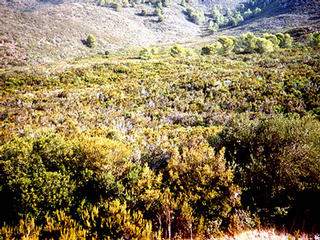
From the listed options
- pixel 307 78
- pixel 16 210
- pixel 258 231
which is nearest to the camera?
pixel 16 210

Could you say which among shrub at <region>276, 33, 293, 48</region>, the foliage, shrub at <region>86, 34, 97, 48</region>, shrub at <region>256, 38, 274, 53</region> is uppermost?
the foliage

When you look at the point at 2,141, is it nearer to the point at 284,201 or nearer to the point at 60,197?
the point at 60,197

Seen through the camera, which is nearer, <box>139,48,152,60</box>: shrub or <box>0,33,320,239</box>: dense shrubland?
<box>0,33,320,239</box>: dense shrubland

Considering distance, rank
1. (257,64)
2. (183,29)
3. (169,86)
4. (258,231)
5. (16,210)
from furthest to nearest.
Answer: (183,29)
(257,64)
(169,86)
(258,231)
(16,210)

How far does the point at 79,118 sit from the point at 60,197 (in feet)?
17.0

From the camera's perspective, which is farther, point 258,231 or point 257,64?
point 257,64

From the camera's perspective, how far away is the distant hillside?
128ft

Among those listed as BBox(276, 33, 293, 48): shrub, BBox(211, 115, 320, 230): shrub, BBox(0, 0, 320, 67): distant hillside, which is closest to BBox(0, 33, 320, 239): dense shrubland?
BBox(211, 115, 320, 230): shrub

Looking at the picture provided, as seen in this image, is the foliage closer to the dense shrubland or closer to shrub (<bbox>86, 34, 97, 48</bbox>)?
shrub (<bbox>86, 34, 97, 48</bbox>)

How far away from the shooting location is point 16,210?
277 cm

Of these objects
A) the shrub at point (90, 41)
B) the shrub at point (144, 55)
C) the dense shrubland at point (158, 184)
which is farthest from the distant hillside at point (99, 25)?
the dense shrubland at point (158, 184)

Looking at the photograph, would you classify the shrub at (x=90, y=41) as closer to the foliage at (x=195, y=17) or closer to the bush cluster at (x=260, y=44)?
the bush cluster at (x=260, y=44)

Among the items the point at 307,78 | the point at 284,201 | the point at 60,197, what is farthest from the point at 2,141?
the point at 307,78

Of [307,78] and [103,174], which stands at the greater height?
[307,78]
